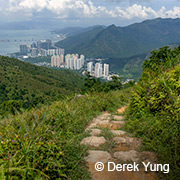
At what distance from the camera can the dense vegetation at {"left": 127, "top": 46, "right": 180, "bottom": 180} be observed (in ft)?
6.24

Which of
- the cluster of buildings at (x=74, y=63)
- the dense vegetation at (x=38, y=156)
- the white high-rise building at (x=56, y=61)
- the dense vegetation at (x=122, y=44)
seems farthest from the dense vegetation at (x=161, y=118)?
the white high-rise building at (x=56, y=61)

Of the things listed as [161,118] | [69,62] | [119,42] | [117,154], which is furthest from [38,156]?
[119,42]

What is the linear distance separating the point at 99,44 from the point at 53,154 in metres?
156

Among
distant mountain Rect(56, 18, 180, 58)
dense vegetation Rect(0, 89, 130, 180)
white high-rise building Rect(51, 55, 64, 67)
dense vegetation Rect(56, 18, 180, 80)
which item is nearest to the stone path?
dense vegetation Rect(0, 89, 130, 180)

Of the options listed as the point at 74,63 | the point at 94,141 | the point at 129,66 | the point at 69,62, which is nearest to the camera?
the point at 94,141

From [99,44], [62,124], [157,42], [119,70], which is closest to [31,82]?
[62,124]

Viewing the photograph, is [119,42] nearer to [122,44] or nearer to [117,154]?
[122,44]

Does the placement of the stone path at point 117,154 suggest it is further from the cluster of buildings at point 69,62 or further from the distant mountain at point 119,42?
the distant mountain at point 119,42

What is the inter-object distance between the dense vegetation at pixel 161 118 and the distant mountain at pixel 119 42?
442ft

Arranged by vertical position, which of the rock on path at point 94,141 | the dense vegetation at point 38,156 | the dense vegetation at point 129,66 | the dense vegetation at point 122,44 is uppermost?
the dense vegetation at point 122,44

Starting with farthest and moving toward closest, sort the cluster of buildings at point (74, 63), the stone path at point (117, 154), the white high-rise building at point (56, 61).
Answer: the white high-rise building at point (56, 61), the cluster of buildings at point (74, 63), the stone path at point (117, 154)

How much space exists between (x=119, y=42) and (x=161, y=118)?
6604 inches

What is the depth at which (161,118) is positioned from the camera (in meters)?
2.57

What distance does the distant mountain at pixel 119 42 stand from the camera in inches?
5694
